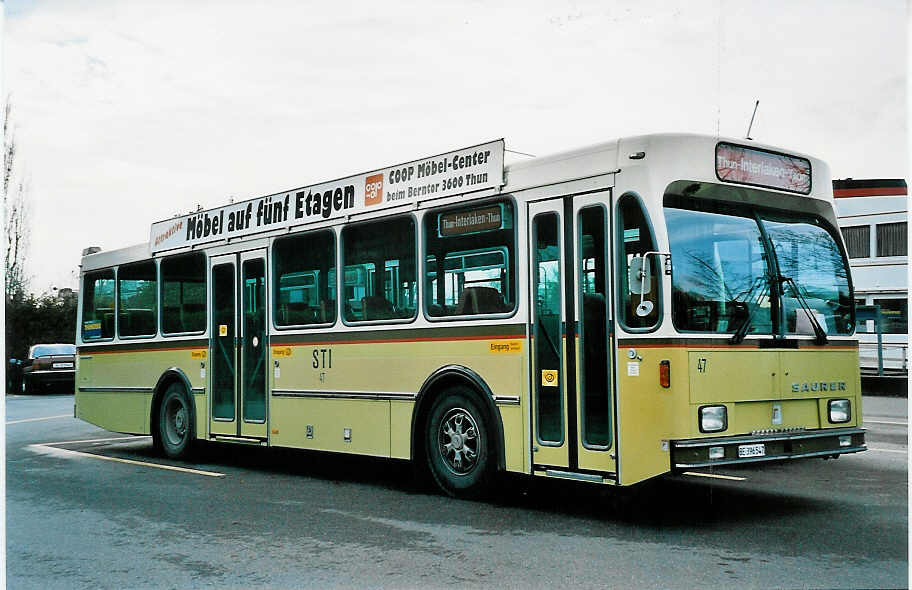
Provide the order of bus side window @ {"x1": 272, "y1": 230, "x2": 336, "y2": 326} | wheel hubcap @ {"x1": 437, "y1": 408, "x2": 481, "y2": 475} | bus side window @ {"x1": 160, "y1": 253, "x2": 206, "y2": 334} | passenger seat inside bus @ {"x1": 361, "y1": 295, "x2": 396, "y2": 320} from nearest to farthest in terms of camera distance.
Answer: wheel hubcap @ {"x1": 437, "y1": 408, "x2": 481, "y2": 475} → passenger seat inside bus @ {"x1": 361, "y1": 295, "x2": 396, "y2": 320} → bus side window @ {"x1": 272, "y1": 230, "x2": 336, "y2": 326} → bus side window @ {"x1": 160, "y1": 253, "x2": 206, "y2": 334}

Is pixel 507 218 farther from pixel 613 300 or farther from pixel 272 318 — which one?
pixel 272 318

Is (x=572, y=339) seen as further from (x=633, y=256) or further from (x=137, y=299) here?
(x=137, y=299)

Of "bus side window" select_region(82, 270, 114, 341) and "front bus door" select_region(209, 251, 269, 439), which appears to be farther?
"bus side window" select_region(82, 270, 114, 341)

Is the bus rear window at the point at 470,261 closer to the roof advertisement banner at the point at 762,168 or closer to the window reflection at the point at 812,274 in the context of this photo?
the roof advertisement banner at the point at 762,168

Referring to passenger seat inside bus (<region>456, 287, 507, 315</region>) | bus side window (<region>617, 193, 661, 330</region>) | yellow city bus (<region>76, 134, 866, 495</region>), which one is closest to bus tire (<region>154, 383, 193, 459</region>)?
yellow city bus (<region>76, 134, 866, 495</region>)

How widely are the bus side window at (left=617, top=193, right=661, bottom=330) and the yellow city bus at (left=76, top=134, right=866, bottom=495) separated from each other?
0.02 metres

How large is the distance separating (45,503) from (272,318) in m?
3.25

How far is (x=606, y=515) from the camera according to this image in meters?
8.23

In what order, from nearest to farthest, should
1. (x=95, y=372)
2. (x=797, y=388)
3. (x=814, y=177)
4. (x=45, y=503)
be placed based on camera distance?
(x=797, y=388) → (x=814, y=177) → (x=45, y=503) → (x=95, y=372)

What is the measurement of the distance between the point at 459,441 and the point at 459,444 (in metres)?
0.03

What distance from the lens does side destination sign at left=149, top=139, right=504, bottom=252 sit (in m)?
9.15

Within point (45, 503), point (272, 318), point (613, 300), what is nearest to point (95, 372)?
point (272, 318)

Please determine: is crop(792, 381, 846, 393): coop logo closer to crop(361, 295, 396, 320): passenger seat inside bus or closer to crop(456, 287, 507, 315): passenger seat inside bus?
crop(456, 287, 507, 315): passenger seat inside bus

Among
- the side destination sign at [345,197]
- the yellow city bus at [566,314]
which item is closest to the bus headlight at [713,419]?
the yellow city bus at [566,314]
